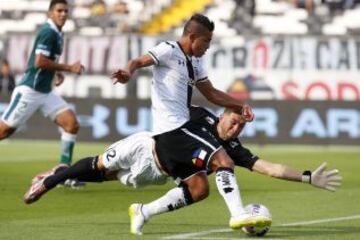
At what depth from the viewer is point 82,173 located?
11.4 meters

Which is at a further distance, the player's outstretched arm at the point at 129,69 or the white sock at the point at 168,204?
the white sock at the point at 168,204

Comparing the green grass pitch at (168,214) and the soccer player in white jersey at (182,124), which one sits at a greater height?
the soccer player in white jersey at (182,124)

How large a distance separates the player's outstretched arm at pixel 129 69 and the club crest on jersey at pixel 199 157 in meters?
0.92

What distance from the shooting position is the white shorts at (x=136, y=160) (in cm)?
1097

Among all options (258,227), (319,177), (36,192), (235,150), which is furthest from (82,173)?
(319,177)

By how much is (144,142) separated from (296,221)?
2067 millimetres

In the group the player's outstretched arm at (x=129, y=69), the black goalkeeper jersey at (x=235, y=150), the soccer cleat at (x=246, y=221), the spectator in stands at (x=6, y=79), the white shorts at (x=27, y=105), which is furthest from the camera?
the spectator in stands at (x=6, y=79)

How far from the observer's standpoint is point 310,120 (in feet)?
87.1

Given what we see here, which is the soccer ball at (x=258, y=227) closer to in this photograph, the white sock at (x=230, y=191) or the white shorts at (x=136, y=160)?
the white sock at (x=230, y=191)

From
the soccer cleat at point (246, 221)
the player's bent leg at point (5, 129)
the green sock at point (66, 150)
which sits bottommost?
the green sock at point (66, 150)

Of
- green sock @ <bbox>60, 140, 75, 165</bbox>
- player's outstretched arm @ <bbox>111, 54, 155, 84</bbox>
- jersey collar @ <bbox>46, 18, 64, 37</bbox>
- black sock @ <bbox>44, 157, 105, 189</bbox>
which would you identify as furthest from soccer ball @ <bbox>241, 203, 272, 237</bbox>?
jersey collar @ <bbox>46, 18, 64, 37</bbox>

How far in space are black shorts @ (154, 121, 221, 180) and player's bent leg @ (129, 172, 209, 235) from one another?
0.29 ft

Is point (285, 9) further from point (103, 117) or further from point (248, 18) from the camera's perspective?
point (103, 117)

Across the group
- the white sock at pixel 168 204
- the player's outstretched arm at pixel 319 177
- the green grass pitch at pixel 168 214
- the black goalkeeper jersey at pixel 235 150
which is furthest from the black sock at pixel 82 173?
the player's outstretched arm at pixel 319 177
